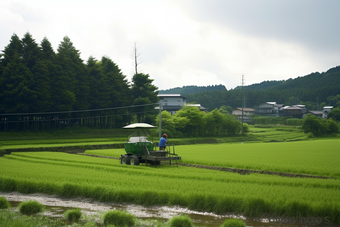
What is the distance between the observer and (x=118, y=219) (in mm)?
8375

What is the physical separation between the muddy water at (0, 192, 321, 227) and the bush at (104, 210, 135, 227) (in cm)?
39

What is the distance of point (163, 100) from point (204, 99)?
43.9 m

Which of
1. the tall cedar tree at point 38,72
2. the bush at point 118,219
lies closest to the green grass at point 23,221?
the bush at point 118,219

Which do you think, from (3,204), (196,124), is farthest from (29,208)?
(196,124)

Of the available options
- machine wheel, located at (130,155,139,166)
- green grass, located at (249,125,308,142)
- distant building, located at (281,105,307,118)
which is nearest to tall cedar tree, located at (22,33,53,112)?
machine wheel, located at (130,155,139,166)

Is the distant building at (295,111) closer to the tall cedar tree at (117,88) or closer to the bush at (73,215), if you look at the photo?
the tall cedar tree at (117,88)

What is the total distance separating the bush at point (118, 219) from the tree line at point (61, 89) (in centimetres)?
3735

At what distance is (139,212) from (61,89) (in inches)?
1780

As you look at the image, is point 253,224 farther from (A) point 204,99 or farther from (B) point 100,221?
(A) point 204,99

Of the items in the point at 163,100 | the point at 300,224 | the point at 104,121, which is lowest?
the point at 300,224

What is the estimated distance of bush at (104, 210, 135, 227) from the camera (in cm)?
830

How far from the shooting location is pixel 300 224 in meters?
8.44

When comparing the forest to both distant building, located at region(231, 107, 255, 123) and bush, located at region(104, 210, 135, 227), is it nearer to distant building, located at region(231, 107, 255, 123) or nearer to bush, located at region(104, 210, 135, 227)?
bush, located at region(104, 210, 135, 227)

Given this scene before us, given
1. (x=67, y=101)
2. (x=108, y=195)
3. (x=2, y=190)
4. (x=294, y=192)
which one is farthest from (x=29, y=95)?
(x=294, y=192)
